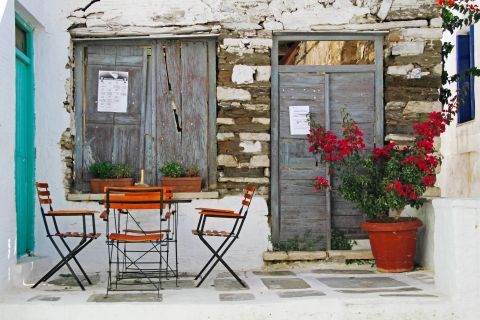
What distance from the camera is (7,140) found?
5.22m

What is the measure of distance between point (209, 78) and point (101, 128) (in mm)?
1221

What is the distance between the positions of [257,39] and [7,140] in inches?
104

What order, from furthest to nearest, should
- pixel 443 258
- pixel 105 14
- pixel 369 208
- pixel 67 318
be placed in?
1. pixel 105 14
2. pixel 369 208
3. pixel 443 258
4. pixel 67 318

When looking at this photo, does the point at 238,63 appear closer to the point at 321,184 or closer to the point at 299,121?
the point at 299,121

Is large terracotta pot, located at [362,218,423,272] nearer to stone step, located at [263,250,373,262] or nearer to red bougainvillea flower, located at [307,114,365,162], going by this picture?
stone step, located at [263,250,373,262]

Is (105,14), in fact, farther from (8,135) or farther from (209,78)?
(8,135)

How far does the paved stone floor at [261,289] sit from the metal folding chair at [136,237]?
17cm

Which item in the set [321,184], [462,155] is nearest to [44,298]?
[321,184]

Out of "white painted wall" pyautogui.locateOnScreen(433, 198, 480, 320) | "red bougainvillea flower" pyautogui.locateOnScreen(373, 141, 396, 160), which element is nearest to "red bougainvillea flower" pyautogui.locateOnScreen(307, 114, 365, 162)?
"red bougainvillea flower" pyautogui.locateOnScreen(373, 141, 396, 160)

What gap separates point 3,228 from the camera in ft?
16.6

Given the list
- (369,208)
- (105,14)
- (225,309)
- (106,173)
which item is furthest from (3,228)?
(369,208)

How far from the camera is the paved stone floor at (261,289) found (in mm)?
4824

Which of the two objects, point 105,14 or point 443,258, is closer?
point 443,258

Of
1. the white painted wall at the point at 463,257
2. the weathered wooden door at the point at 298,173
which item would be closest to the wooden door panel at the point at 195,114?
the weathered wooden door at the point at 298,173
